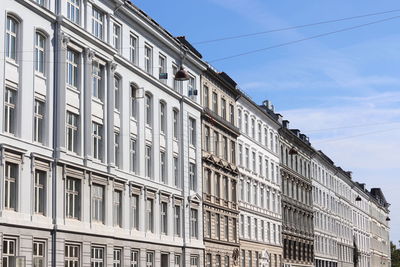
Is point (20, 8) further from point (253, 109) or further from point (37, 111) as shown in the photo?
point (253, 109)

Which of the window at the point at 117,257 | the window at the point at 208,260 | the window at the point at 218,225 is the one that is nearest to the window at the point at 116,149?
the window at the point at 117,257

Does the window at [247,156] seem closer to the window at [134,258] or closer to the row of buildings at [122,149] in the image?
the row of buildings at [122,149]

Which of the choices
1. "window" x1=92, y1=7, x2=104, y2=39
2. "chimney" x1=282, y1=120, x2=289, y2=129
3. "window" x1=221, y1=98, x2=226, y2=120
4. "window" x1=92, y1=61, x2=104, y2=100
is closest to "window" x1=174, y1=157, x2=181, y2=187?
"window" x1=221, y1=98, x2=226, y2=120

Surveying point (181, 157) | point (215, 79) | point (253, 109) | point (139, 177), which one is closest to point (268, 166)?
point (253, 109)

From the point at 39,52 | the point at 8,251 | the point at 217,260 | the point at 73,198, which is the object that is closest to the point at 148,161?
the point at 73,198

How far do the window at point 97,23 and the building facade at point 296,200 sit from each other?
38.7 metres

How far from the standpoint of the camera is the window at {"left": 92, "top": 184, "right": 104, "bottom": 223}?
42.1 metres

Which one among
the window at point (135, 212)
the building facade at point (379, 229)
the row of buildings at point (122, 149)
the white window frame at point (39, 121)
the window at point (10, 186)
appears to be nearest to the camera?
the window at point (10, 186)

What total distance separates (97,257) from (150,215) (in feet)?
25.7

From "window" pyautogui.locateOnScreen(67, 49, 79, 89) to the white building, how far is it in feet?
0.16

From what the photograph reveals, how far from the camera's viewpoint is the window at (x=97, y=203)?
42.1 meters

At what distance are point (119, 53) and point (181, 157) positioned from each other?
11242 mm

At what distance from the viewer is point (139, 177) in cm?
4772

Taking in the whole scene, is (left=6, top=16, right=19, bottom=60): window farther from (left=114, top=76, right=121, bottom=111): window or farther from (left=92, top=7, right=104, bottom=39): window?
(left=114, top=76, right=121, bottom=111): window
